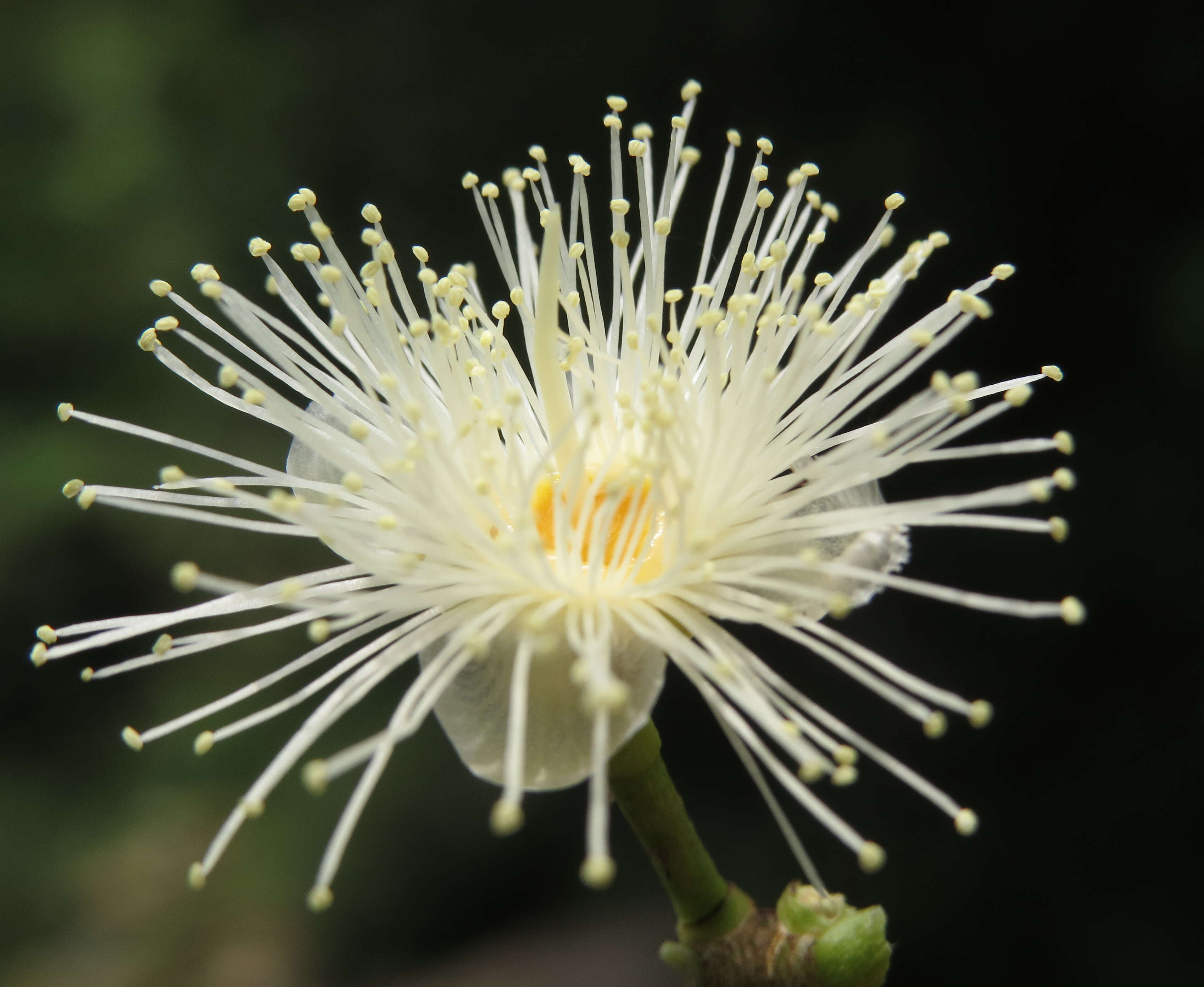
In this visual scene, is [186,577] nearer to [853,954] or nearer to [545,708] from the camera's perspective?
[545,708]

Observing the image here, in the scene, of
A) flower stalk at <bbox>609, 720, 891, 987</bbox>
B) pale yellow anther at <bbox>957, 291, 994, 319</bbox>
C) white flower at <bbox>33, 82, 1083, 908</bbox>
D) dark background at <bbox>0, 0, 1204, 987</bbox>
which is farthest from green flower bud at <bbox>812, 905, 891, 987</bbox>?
dark background at <bbox>0, 0, 1204, 987</bbox>

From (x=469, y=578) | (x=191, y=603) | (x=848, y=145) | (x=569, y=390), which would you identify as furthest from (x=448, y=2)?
(x=469, y=578)

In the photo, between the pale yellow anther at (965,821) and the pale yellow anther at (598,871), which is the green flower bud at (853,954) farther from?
the pale yellow anther at (598,871)

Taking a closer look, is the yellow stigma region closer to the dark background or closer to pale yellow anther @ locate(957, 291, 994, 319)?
pale yellow anther @ locate(957, 291, 994, 319)

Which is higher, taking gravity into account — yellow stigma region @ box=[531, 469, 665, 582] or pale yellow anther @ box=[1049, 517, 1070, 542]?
yellow stigma region @ box=[531, 469, 665, 582]

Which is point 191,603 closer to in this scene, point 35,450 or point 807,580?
point 35,450

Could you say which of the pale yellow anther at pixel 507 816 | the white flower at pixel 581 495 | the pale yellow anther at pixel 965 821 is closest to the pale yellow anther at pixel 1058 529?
the white flower at pixel 581 495

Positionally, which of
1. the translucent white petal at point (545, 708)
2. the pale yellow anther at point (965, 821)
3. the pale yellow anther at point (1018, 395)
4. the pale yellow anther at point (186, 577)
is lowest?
the pale yellow anther at point (965, 821)

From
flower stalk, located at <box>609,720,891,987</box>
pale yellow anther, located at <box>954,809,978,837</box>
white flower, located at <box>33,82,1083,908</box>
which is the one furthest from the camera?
flower stalk, located at <box>609,720,891,987</box>
